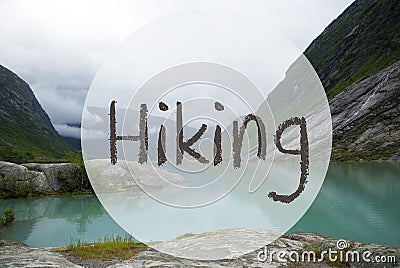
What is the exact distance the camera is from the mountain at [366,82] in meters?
92.6

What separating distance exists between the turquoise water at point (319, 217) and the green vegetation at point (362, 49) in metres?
84.3

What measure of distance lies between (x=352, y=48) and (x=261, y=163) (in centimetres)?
15655

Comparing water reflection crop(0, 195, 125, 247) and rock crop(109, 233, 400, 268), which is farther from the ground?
rock crop(109, 233, 400, 268)

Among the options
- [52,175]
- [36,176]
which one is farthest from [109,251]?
[52,175]

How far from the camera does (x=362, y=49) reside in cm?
13775

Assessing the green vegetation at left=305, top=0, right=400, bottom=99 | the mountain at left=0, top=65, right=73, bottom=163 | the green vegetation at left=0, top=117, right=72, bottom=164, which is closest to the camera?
the green vegetation at left=305, top=0, right=400, bottom=99

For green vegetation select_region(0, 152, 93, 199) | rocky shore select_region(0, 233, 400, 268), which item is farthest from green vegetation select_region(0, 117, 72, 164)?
rocky shore select_region(0, 233, 400, 268)

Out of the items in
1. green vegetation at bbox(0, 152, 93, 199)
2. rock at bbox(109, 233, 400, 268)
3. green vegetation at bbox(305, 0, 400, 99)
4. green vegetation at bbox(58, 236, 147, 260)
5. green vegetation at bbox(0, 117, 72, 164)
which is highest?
green vegetation at bbox(305, 0, 400, 99)

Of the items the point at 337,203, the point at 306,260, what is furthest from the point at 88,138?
the point at 337,203

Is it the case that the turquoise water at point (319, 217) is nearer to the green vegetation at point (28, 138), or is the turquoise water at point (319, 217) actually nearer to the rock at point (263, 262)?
the rock at point (263, 262)

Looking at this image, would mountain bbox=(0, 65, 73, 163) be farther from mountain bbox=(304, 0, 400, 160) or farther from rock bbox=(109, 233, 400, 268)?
rock bbox=(109, 233, 400, 268)

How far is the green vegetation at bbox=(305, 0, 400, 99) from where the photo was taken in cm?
12362

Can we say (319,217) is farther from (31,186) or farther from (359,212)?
(31,186)

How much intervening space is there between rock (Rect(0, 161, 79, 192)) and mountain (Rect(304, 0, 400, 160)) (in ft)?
210
